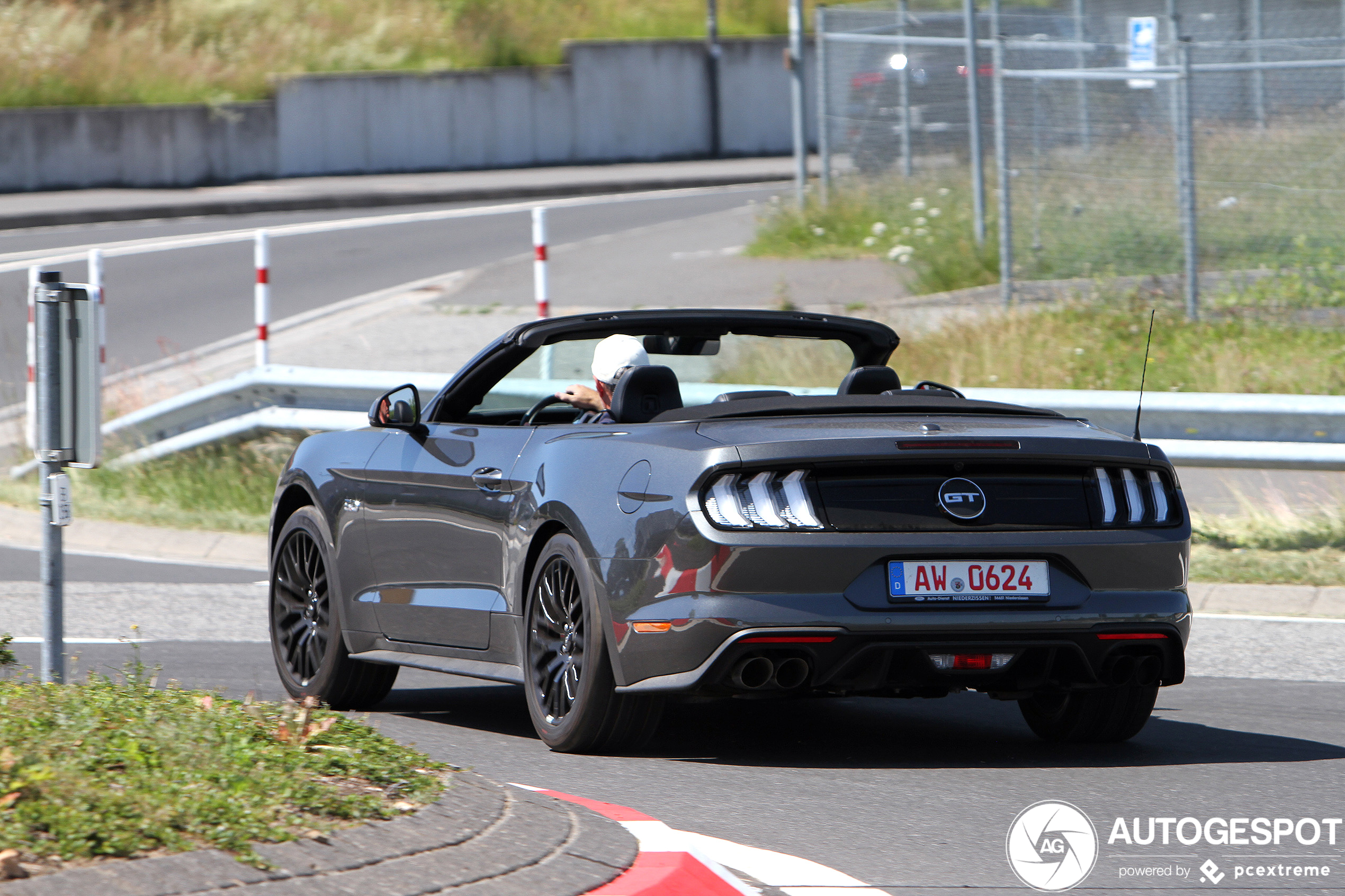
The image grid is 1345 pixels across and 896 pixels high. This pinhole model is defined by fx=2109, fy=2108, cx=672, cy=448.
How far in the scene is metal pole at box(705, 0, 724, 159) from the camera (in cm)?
4488

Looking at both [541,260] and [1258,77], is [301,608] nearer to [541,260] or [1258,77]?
[541,260]

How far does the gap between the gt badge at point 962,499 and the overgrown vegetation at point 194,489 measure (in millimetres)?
7885

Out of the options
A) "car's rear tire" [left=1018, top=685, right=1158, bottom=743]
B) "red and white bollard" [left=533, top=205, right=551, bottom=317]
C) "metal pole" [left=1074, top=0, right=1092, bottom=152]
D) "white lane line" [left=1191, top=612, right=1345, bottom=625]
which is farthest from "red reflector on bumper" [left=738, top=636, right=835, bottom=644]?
"metal pole" [left=1074, top=0, right=1092, bottom=152]

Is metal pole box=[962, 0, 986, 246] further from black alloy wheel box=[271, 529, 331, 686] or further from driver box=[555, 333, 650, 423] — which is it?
driver box=[555, 333, 650, 423]

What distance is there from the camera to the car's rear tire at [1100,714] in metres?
6.80

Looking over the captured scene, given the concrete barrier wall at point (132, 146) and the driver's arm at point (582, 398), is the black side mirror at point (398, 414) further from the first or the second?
the concrete barrier wall at point (132, 146)

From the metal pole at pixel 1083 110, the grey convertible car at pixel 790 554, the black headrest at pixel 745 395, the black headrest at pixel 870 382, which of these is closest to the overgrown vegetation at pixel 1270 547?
the grey convertible car at pixel 790 554

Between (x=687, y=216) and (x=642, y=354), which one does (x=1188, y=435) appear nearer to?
(x=642, y=354)

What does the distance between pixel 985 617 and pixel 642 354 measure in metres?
1.76

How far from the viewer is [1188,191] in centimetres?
1504

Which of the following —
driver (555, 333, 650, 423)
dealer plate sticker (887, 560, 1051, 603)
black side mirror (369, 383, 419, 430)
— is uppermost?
driver (555, 333, 650, 423)

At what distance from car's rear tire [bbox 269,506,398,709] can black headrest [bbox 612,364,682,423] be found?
5.13 feet

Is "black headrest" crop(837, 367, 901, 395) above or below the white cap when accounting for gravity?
below

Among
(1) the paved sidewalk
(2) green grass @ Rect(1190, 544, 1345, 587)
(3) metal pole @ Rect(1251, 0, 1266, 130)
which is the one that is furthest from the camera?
(1) the paved sidewalk
